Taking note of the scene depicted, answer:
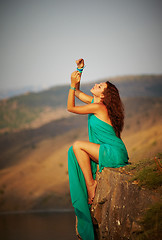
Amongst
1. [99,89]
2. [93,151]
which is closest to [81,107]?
[99,89]

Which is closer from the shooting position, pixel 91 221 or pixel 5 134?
pixel 91 221

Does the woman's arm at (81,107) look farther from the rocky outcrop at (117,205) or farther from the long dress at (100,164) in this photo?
the rocky outcrop at (117,205)

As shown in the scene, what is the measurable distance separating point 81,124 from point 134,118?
7.22 metres

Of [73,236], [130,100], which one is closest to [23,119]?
[130,100]

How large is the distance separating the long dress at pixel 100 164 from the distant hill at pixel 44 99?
30.6 m

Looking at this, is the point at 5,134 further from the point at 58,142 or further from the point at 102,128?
the point at 102,128

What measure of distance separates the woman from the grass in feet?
3.88

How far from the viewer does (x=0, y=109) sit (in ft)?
139

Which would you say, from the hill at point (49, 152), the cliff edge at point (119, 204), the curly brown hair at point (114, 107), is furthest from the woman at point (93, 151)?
the hill at point (49, 152)

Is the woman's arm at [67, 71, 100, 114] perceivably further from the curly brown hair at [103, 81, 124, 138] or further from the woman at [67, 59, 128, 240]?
the curly brown hair at [103, 81, 124, 138]

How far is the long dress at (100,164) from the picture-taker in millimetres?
4340

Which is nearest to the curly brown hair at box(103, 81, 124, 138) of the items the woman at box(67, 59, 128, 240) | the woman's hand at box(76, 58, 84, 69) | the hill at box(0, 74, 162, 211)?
the woman at box(67, 59, 128, 240)

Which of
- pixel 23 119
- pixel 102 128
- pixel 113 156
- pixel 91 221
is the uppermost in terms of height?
pixel 102 128

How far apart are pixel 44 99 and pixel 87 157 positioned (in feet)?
138
